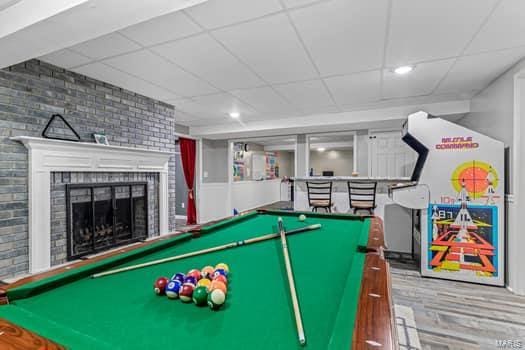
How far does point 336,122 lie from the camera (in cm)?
464

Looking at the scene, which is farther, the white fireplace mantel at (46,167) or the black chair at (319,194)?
the black chair at (319,194)

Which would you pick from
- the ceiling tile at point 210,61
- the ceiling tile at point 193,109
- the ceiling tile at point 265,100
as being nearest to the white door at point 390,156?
the ceiling tile at point 265,100

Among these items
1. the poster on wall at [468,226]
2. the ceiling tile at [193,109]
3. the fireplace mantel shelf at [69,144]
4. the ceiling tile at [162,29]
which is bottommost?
the poster on wall at [468,226]

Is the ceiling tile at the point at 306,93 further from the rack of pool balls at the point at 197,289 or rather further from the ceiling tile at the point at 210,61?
the rack of pool balls at the point at 197,289

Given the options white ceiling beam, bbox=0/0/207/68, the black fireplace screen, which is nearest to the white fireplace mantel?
the black fireplace screen

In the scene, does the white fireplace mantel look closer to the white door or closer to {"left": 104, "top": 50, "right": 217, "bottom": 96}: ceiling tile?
{"left": 104, "top": 50, "right": 217, "bottom": 96}: ceiling tile

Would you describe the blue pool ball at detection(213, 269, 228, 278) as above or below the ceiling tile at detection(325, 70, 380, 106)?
below

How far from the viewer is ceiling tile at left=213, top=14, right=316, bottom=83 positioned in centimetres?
200

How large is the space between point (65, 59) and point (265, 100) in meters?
2.41

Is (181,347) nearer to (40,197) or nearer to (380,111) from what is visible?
(40,197)

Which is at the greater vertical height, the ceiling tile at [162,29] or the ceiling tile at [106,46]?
the ceiling tile at [106,46]

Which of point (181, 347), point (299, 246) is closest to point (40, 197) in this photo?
point (299, 246)

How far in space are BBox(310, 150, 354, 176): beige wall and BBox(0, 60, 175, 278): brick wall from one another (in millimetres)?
9266

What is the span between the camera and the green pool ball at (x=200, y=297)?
862 millimetres
